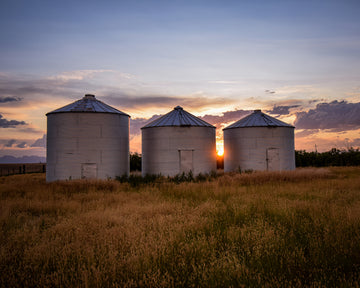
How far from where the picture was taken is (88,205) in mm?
9172

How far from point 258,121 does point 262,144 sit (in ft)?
6.63

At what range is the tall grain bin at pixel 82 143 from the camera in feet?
52.4

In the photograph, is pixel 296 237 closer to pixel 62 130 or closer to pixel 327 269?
pixel 327 269

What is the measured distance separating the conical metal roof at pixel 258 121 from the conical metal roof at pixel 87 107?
9.78m

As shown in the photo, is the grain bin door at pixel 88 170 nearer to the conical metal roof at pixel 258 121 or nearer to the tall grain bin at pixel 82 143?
the tall grain bin at pixel 82 143

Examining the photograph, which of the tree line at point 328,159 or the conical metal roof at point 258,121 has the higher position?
the conical metal roof at point 258,121

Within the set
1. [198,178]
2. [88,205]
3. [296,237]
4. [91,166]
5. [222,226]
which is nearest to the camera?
[296,237]

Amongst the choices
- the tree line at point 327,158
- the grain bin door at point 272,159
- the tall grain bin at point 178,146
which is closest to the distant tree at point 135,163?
the tree line at point 327,158

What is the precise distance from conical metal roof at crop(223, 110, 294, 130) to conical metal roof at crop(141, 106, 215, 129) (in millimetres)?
3527

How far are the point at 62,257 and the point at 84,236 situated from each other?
3.16ft

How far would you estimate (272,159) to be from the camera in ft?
65.5

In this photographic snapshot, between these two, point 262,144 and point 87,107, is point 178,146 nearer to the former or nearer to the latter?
point 87,107

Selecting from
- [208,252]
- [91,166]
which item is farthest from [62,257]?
[91,166]

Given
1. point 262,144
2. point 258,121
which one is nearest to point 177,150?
point 262,144
